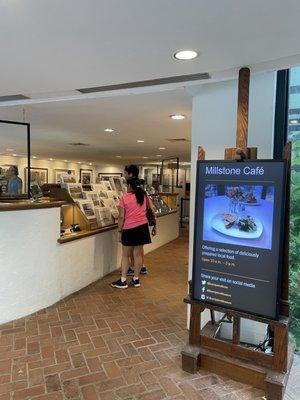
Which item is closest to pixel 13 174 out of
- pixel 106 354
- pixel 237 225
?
pixel 106 354

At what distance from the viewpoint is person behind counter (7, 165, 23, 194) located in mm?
4152

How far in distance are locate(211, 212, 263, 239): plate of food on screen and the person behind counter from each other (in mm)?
2956

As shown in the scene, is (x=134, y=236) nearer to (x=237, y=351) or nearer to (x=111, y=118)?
(x=111, y=118)

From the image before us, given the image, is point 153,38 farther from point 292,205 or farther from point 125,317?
point 125,317

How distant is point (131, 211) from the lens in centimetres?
404

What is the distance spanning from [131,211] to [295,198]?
2.05 m

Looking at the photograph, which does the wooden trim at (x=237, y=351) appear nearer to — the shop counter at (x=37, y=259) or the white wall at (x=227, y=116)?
the white wall at (x=227, y=116)

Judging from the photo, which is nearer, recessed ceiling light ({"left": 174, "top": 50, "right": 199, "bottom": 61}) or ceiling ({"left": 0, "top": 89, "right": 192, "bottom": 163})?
recessed ceiling light ({"left": 174, "top": 50, "right": 199, "bottom": 61})

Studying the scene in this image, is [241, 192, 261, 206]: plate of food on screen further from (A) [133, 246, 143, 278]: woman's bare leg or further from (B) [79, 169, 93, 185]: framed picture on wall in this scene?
(B) [79, 169, 93, 185]: framed picture on wall

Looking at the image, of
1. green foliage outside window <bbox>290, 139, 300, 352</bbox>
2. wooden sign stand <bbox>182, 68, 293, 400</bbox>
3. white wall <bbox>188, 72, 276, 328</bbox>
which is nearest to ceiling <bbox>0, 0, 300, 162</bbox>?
white wall <bbox>188, 72, 276, 328</bbox>

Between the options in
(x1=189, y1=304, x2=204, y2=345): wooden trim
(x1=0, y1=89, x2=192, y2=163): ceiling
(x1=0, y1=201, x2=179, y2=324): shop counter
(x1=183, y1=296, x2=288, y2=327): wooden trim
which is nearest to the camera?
(x1=183, y1=296, x2=288, y2=327): wooden trim

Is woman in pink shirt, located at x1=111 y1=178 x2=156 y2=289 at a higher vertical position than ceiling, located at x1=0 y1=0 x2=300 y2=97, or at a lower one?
lower

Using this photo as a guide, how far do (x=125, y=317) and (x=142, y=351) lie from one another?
0.65m

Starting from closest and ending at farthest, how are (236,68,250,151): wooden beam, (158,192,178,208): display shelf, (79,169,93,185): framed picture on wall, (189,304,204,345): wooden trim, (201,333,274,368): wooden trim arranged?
1. (201,333,274,368): wooden trim
2. (236,68,250,151): wooden beam
3. (189,304,204,345): wooden trim
4. (158,192,178,208): display shelf
5. (79,169,93,185): framed picture on wall
